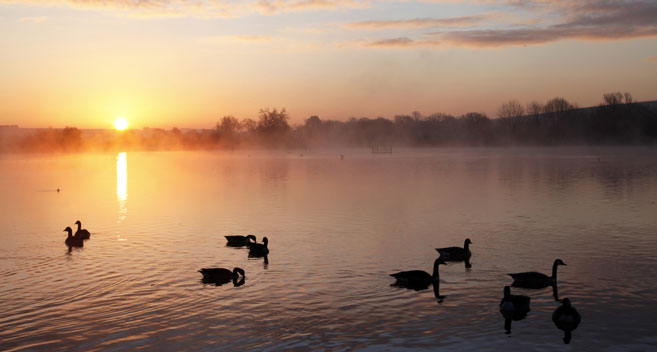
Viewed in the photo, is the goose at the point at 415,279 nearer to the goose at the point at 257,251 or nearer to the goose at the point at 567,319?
the goose at the point at 567,319

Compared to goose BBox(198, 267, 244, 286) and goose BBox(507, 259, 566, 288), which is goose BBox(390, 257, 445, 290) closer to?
goose BBox(507, 259, 566, 288)

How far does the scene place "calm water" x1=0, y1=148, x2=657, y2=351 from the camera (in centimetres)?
1357

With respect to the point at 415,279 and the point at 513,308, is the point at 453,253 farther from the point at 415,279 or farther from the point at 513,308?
the point at 513,308

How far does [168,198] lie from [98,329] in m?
33.0

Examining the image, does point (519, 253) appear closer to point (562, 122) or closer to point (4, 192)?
point (4, 192)

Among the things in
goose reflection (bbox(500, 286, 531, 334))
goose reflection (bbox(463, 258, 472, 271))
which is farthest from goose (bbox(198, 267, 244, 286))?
goose reflection (bbox(500, 286, 531, 334))

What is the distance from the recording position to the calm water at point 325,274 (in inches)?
534

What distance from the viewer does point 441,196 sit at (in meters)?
43.8

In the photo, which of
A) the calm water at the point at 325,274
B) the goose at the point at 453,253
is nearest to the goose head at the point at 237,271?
the calm water at the point at 325,274

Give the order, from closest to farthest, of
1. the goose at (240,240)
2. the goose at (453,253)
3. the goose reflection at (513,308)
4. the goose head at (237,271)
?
1. the goose reflection at (513,308)
2. the goose head at (237,271)
3. the goose at (453,253)
4. the goose at (240,240)

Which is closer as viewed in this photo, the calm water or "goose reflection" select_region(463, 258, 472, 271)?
the calm water

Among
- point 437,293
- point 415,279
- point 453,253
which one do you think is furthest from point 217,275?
point 453,253

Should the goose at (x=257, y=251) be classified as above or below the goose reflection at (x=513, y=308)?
Result: above

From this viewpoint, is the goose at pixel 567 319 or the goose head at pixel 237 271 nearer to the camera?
the goose at pixel 567 319
